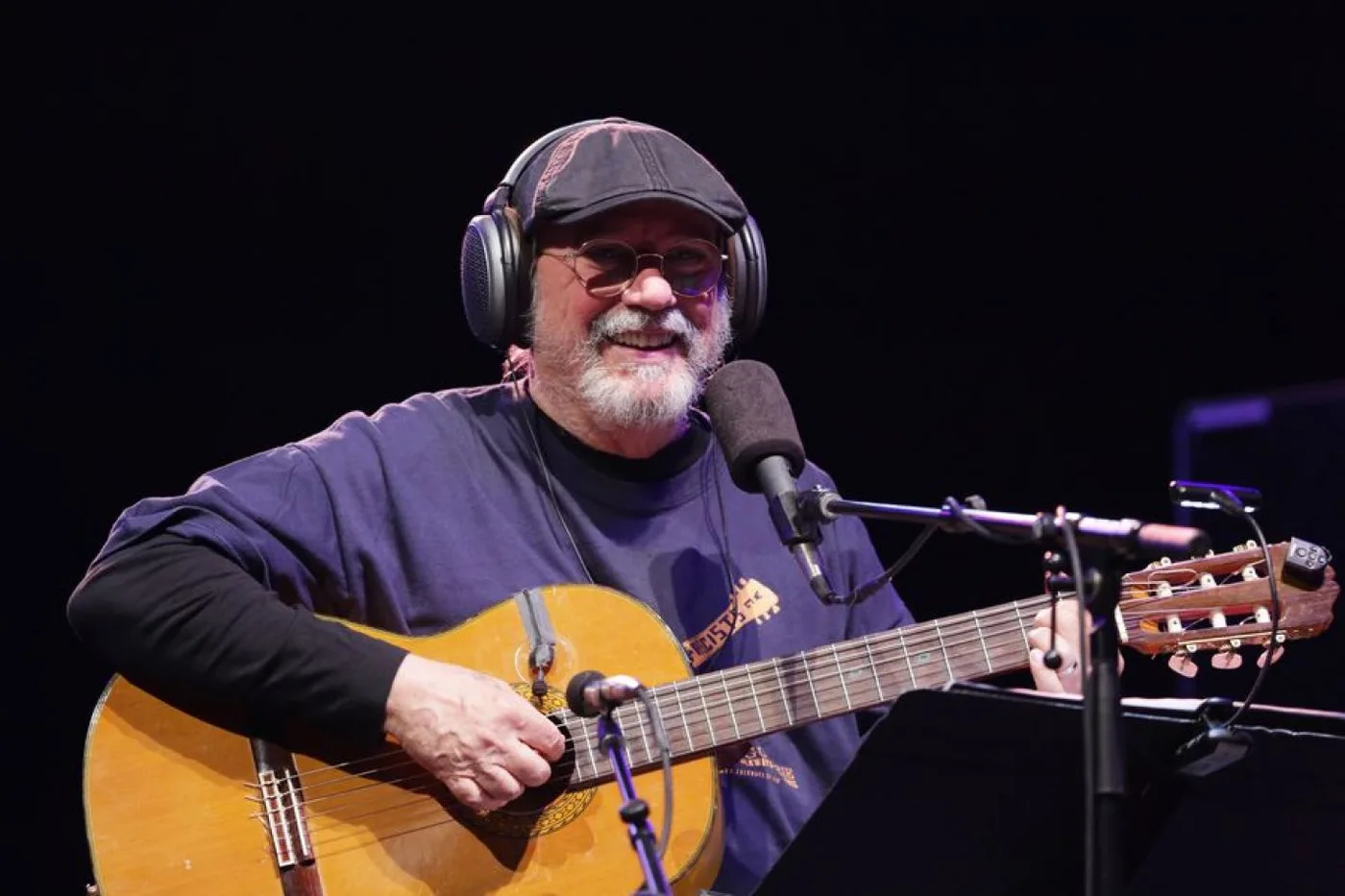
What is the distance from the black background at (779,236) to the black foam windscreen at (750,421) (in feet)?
6.43

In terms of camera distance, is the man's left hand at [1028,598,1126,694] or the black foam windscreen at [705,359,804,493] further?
the man's left hand at [1028,598,1126,694]

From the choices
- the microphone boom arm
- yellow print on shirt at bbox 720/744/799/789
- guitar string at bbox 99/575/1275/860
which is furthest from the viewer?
yellow print on shirt at bbox 720/744/799/789

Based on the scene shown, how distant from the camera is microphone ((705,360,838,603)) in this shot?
2523 millimetres

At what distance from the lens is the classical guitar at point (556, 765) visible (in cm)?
275

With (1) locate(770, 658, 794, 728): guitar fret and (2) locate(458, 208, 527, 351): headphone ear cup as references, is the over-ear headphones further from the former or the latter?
(1) locate(770, 658, 794, 728): guitar fret

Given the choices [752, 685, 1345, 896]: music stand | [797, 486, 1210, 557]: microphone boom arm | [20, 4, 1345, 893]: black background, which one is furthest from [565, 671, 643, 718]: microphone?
[20, 4, 1345, 893]: black background

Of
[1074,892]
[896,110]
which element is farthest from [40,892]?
[896,110]

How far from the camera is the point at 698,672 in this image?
3.24 metres

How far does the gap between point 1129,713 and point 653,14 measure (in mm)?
3352

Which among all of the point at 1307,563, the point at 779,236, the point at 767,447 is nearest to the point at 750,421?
the point at 767,447

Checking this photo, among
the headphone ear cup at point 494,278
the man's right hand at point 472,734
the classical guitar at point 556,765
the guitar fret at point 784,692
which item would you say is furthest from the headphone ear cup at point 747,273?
the man's right hand at point 472,734

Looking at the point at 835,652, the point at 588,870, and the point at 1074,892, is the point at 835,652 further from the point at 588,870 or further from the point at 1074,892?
the point at 1074,892

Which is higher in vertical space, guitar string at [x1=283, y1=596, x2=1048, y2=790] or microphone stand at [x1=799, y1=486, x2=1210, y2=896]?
microphone stand at [x1=799, y1=486, x2=1210, y2=896]

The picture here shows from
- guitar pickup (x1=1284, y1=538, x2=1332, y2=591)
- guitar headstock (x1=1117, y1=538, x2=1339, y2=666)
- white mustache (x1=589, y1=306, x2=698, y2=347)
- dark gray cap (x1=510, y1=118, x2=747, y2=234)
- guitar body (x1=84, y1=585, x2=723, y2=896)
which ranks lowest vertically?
guitar body (x1=84, y1=585, x2=723, y2=896)
